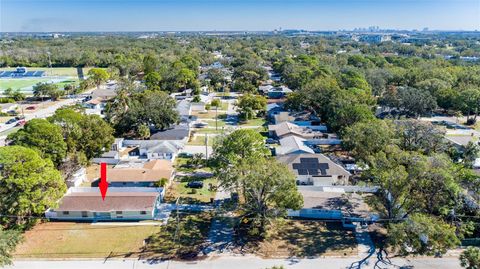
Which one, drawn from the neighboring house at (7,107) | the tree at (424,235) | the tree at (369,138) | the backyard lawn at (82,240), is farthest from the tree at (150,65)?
the tree at (424,235)

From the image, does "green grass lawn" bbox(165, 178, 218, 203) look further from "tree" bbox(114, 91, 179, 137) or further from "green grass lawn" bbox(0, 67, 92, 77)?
"green grass lawn" bbox(0, 67, 92, 77)

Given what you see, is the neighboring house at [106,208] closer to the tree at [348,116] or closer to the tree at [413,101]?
the tree at [348,116]

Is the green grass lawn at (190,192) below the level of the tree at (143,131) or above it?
below

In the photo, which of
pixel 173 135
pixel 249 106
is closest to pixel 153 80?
pixel 249 106

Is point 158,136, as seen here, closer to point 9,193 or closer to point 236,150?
point 236,150

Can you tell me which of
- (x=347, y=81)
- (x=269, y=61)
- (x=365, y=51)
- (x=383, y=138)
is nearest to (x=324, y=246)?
(x=383, y=138)

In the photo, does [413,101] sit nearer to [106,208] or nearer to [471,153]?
[471,153]
